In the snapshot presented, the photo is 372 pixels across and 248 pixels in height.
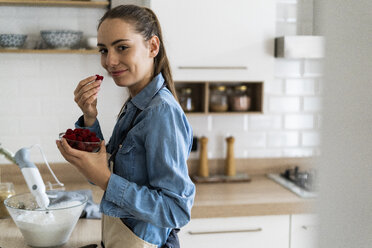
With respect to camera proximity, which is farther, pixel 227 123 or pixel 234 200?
pixel 227 123

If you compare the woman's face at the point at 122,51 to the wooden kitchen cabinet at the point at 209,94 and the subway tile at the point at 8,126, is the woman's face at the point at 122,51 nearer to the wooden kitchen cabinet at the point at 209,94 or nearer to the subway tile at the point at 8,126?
the wooden kitchen cabinet at the point at 209,94

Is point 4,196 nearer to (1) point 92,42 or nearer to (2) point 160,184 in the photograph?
(2) point 160,184

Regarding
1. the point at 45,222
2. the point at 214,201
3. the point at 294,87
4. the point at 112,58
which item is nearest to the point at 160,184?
the point at 112,58

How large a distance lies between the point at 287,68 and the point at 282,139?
42cm

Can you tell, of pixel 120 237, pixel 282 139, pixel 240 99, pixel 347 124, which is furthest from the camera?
pixel 282 139

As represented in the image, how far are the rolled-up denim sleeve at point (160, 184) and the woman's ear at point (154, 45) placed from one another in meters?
0.20

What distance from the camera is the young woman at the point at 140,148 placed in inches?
37.8

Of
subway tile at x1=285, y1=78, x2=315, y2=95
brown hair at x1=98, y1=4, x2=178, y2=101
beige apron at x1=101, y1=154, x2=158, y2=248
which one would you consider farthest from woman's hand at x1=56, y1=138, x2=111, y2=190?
subway tile at x1=285, y1=78, x2=315, y2=95

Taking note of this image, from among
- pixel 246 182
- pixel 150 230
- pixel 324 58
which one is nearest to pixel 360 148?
pixel 324 58

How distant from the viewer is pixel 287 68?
248 cm

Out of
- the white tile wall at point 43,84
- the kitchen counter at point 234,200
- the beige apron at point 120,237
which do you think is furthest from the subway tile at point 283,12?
the beige apron at point 120,237

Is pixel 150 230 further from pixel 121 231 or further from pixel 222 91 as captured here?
pixel 222 91

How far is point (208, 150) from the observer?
2.47m

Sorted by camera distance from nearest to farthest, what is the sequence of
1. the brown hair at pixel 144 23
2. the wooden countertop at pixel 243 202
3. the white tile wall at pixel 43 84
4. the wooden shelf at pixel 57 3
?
the brown hair at pixel 144 23
the wooden countertop at pixel 243 202
the wooden shelf at pixel 57 3
the white tile wall at pixel 43 84
